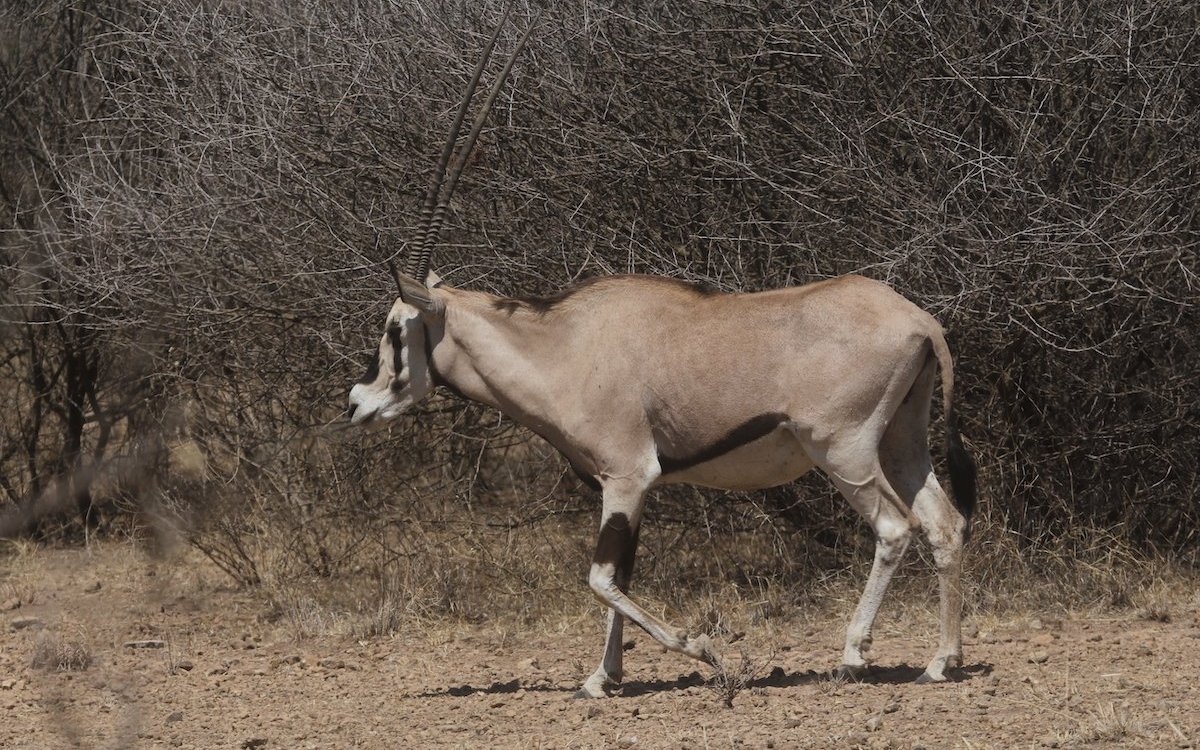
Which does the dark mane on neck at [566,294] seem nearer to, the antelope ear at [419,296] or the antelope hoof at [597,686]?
the antelope ear at [419,296]

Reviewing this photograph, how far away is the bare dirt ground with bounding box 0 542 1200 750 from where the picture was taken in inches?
218

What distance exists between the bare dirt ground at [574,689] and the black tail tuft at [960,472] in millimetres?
706

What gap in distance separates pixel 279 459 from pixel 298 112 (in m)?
2.15

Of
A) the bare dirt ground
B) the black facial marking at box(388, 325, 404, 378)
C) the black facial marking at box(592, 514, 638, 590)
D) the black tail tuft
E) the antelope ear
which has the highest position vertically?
the antelope ear

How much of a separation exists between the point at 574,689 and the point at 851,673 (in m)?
1.26

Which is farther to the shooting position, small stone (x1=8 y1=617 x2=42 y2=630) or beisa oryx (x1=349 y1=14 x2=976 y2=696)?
small stone (x1=8 y1=617 x2=42 y2=630)

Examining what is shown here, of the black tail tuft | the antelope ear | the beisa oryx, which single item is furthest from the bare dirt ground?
the antelope ear

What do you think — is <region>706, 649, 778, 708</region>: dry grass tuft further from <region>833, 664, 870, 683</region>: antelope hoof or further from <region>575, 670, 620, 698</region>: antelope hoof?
<region>575, 670, 620, 698</region>: antelope hoof

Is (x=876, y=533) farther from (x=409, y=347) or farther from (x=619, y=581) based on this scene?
(x=409, y=347)

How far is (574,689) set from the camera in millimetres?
6781

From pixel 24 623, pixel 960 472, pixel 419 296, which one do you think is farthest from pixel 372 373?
pixel 24 623

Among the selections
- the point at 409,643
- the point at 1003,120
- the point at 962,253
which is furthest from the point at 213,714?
the point at 1003,120

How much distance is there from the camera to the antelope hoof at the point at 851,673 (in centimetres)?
627

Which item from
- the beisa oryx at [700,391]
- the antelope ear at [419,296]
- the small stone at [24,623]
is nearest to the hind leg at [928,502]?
the beisa oryx at [700,391]
